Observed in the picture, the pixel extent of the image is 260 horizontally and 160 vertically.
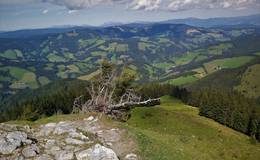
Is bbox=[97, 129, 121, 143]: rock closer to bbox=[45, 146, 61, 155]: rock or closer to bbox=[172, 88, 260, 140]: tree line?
bbox=[45, 146, 61, 155]: rock

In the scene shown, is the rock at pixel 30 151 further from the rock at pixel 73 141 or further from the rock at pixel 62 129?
the rock at pixel 62 129

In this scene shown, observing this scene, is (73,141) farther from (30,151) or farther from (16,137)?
(16,137)

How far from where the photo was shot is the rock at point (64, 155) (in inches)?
813

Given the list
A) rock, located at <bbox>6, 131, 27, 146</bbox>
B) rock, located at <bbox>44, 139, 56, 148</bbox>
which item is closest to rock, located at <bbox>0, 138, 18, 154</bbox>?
rock, located at <bbox>6, 131, 27, 146</bbox>

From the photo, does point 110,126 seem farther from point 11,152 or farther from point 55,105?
point 55,105

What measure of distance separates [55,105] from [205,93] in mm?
68032

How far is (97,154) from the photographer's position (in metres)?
21.1

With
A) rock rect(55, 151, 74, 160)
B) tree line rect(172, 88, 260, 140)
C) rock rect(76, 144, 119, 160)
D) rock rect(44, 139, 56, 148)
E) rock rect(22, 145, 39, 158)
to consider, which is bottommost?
tree line rect(172, 88, 260, 140)

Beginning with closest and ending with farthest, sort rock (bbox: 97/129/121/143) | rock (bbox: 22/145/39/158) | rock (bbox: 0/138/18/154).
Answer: rock (bbox: 22/145/39/158)
rock (bbox: 0/138/18/154)
rock (bbox: 97/129/121/143)

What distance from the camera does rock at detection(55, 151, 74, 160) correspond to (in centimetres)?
2064

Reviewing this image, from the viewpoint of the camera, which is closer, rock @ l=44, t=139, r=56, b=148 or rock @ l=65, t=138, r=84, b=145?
rock @ l=44, t=139, r=56, b=148

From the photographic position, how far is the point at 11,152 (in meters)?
21.2

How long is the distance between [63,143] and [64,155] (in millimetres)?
2212

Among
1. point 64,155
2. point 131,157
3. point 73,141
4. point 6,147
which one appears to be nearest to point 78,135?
point 73,141
